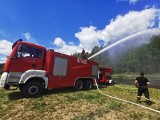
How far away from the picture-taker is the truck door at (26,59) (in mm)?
10836

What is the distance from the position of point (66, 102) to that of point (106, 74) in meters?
10.7

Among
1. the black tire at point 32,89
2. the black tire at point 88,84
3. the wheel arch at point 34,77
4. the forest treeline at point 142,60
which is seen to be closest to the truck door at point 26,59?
the wheel arch at point 34,77

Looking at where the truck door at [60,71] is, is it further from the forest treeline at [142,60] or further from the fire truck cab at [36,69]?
the forest treeline at [142,60]

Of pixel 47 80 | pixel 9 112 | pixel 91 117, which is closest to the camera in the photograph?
pixel 91 117

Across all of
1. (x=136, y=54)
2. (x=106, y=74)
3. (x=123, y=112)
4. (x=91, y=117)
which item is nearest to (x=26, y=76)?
(x=91, y=117)

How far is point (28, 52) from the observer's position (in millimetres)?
11406

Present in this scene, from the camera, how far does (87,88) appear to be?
53.4 ft

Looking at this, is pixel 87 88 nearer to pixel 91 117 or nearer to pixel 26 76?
pixel 26 76

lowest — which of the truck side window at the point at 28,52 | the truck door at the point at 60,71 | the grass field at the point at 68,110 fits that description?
the grass field at the point at 68,110

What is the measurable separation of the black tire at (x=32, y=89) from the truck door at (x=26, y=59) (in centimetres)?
95

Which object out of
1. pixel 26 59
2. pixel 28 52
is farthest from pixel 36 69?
pixel 28 52

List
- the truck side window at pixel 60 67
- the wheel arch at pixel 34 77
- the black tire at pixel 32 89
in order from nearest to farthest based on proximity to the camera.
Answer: the wheel arch at pixel 34 77 < the black tire at pixel 32 89 < the truck side window at pixel 60 67

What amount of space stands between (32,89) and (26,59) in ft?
6.05

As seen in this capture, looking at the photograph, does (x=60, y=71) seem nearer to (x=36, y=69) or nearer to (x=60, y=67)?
(x=60, y=67)
